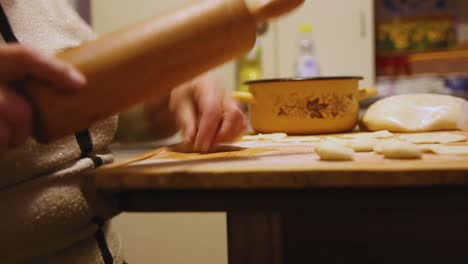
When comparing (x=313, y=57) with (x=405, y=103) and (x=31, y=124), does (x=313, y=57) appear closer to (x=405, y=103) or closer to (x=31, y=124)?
(x=405, y=103)

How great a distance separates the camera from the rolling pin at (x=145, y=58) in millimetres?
411

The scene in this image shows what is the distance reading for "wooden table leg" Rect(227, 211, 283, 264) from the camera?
415mm

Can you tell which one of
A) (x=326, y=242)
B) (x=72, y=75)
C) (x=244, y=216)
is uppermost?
(x=72, y=75)

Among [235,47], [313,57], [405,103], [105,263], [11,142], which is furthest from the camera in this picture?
[313,57]

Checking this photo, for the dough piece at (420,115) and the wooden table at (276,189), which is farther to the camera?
the dough piece at (420,115)

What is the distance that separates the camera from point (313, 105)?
751mm

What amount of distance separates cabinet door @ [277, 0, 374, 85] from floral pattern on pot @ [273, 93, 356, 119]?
1.05 metres

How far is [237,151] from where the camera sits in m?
0.55

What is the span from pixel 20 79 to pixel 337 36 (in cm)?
152

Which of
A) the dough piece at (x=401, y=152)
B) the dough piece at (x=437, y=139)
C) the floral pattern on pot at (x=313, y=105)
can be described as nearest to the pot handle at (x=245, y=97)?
the floral pattern on pot at (x=313, y=105)

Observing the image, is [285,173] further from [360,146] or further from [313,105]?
[313,105]

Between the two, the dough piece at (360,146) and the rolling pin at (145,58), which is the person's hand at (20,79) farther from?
the dough piece at (360,146)

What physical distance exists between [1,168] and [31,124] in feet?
0.41

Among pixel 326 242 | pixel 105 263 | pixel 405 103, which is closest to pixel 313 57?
pixel 405 103
